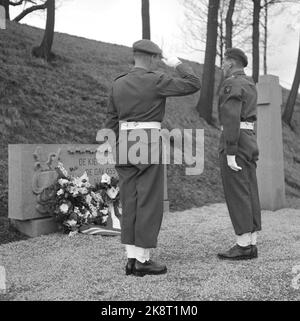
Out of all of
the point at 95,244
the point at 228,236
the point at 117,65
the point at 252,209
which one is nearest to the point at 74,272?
the point at 95,244

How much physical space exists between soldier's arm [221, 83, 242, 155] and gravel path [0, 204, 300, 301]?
3.70ft

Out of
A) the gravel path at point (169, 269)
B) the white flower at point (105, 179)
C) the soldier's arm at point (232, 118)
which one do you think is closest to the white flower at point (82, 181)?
the white flower at point (105, 179)

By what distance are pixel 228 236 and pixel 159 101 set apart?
8.65ft

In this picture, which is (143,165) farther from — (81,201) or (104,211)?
(104,211)

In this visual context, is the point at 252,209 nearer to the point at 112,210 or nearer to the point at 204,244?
the point at 204,244

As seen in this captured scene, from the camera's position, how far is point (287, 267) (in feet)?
15.3

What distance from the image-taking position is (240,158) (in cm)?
515

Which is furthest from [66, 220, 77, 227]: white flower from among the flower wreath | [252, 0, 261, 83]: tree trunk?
[252, 0, 261, 83]: tree trunk

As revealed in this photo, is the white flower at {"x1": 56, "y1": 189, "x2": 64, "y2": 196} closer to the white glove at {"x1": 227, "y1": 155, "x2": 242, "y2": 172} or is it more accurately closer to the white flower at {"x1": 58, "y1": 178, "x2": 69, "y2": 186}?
the white flower at {"x1": 58, "y1": 178, "x2": 69, "y2": 186}

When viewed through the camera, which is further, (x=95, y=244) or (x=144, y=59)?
(x=95, y=244)

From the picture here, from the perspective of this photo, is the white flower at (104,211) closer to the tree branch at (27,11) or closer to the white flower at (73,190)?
the white flower at (73,190)

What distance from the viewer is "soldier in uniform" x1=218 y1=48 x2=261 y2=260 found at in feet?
16.5

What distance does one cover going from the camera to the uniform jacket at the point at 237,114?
5004 millimetres

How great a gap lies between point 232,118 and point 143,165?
3.44 ft
